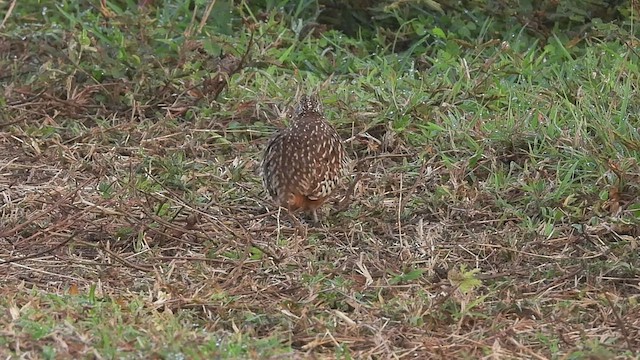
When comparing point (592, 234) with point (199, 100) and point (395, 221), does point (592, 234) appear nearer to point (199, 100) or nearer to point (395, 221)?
point (395, 221)

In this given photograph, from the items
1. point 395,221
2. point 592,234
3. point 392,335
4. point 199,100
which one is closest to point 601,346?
point 392,335

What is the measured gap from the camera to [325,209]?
21.1ft

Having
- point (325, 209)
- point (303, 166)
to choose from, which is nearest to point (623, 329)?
point (303, 166)

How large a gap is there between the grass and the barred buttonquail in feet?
0.55

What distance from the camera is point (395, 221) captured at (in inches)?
245

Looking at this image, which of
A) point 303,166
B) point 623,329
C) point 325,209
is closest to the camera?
point 623,329

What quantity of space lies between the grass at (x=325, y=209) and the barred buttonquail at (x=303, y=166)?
0.17 m

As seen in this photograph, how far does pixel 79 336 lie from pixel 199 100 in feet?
10.6

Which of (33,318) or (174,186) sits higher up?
(33,318)

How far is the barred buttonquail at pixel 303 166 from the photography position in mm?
6094


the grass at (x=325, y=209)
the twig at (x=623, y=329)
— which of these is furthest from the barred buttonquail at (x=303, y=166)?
the twig at (x=623, y=329)

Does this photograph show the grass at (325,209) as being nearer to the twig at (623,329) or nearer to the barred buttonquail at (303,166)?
the twig at (623,329)

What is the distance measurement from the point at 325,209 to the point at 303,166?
40cm

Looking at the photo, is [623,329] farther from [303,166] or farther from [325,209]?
[325,209]
